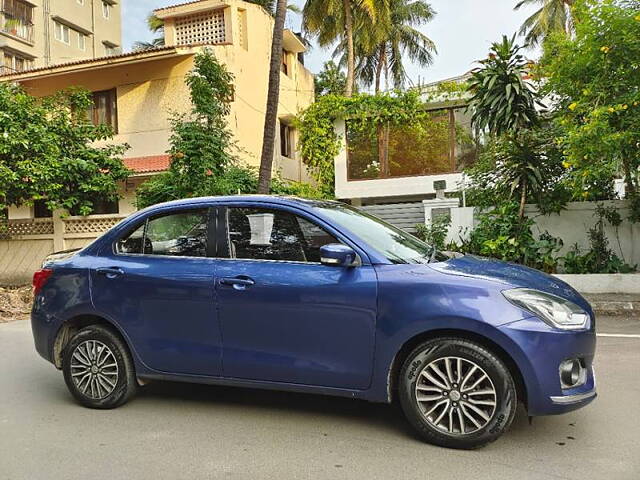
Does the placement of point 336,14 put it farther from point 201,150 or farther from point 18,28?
point 18,28

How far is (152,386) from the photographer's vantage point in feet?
16.9

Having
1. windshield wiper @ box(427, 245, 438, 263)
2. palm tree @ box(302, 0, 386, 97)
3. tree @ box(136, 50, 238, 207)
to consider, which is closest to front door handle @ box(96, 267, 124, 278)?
windshield wiper @ box(427, 245, 438, 263)

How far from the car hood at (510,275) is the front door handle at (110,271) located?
2.42 meters

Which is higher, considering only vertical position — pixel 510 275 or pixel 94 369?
pixel 510 275

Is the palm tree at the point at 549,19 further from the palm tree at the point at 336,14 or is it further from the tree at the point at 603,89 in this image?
the tree at the point at 603,89

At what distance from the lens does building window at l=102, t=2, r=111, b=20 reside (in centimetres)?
3650

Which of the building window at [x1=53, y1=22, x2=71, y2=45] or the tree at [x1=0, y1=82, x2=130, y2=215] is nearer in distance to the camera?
the tree at [x1=0, y1=82, x2=130, y2=215]

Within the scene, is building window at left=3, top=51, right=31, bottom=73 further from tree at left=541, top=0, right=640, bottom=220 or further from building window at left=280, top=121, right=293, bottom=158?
tree at left=541, top=0, right=640, bottom=220

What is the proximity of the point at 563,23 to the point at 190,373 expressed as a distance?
32.9 metres

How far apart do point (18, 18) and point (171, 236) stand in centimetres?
3201

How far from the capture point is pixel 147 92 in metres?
17.9

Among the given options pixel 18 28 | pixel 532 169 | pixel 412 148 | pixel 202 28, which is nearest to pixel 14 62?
pixel 18 28

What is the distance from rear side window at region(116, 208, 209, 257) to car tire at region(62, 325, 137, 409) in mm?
726

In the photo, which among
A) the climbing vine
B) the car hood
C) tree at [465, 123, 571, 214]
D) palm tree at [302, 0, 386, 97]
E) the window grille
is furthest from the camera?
palm tree at [302, 0, 386, 97]
